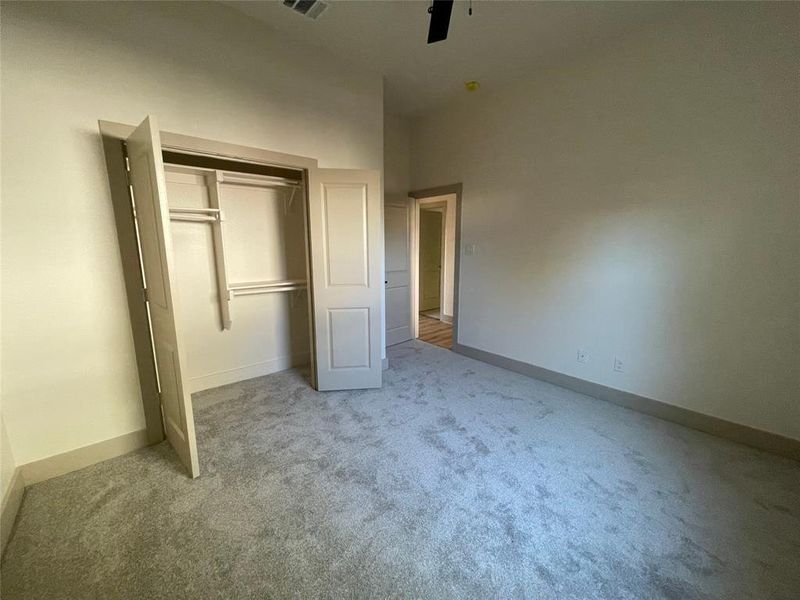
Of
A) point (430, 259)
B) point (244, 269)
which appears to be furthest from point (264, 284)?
point (430, 259)

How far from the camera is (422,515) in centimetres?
164

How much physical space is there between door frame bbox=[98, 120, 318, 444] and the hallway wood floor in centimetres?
328

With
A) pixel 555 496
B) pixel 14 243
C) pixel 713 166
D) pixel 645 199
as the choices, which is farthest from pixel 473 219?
pixel 14 243

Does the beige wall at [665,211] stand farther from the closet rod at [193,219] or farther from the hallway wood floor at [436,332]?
the closet rod at [193,219]

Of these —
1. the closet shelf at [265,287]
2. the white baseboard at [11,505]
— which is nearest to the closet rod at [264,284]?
the closet shelf at [265,287]

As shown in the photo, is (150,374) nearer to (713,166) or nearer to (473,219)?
(473,219)

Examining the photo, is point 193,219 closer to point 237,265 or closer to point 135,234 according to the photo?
point 237,265

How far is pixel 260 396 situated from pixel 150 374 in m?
0.95

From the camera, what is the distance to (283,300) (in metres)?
3.54

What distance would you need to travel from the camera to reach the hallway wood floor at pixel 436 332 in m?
4.66

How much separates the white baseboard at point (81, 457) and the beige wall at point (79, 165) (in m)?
0.04

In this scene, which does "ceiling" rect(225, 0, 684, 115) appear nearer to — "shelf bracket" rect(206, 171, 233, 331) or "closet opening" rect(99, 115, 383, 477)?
"closet opening" rect(99, 115, 383, 477)

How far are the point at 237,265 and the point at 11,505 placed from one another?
2153 millimetres

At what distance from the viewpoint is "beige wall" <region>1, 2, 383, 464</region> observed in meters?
1.71
